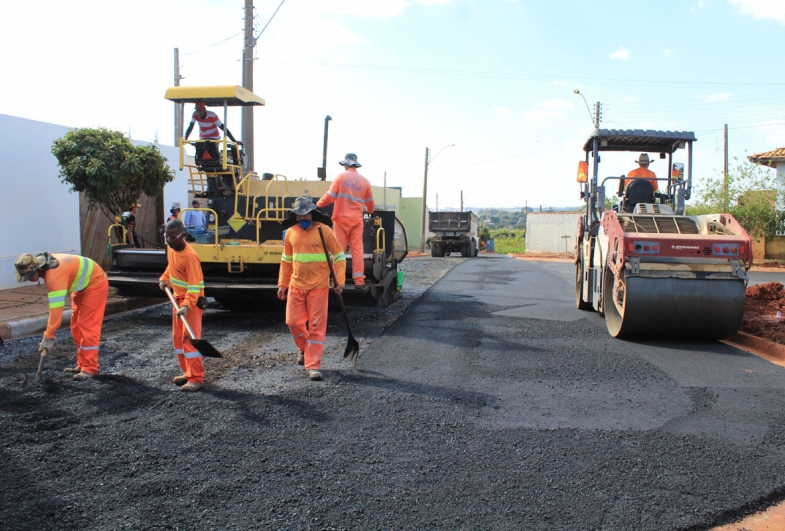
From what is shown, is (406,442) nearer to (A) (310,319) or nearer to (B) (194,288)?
(A) (310,319)

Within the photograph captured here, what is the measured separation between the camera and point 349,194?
271 inches

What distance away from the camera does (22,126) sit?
1046cm

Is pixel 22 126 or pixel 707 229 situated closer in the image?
pixel 707 229

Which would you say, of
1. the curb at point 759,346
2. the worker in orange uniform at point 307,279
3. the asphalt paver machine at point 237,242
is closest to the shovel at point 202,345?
the worker in orange uniform at point 307,279

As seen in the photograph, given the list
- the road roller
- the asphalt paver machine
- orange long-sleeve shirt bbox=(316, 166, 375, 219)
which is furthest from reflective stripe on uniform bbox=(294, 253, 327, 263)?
the road roller

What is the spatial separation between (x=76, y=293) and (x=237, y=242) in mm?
2744

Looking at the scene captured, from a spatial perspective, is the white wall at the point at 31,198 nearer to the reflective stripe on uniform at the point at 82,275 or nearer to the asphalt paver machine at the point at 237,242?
the asphalt paver machine at the point at 237,242

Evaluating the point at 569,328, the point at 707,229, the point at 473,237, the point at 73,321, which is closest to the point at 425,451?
the point at 73,321

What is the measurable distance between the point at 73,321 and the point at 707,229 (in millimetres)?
6499

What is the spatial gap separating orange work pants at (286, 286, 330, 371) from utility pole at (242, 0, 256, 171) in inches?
328

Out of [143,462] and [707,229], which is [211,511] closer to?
[143,462]

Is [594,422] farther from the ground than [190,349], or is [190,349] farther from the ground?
[190,349]

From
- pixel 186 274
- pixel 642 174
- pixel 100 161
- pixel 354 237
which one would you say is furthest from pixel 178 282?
pixel 642 174

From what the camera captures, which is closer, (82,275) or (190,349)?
(190,349)
